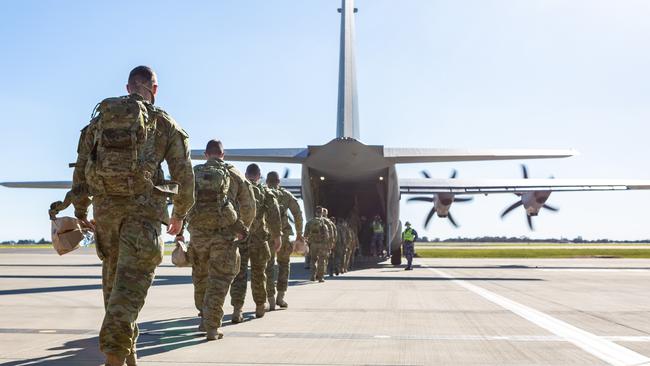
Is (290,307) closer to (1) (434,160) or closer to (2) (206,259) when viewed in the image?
(2) (206,259)

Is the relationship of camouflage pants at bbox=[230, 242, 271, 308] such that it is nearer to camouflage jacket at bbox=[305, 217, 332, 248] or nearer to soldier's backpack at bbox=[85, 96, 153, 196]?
soldier's backpack at bbox=[85, 96, 153, 196]

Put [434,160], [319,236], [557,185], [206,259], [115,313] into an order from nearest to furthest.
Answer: [115,313] → [206,259] → [319,236] → [434,160] → [557,185]

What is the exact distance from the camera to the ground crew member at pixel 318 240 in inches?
594

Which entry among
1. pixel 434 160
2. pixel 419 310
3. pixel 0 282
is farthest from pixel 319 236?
pixel 0 282

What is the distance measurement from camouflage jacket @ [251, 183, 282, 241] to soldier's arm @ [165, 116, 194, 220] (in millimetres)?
3493

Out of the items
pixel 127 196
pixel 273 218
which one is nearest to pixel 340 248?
pixel 273 218

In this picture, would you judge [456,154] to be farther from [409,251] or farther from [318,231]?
[409,251]

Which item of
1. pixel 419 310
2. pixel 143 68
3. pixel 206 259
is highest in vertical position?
pixel 143 68

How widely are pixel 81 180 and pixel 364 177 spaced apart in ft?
53.7

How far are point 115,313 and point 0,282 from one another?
1270cm

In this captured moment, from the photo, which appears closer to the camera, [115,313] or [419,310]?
[115,313]

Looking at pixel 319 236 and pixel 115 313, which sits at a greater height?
pixel 319 236

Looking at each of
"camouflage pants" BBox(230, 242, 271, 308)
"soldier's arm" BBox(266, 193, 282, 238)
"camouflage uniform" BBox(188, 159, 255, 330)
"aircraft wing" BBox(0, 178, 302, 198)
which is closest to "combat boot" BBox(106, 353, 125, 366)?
"camouflage uniform" BBox(188, 159, 255, 330)

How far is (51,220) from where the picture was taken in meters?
4.60
